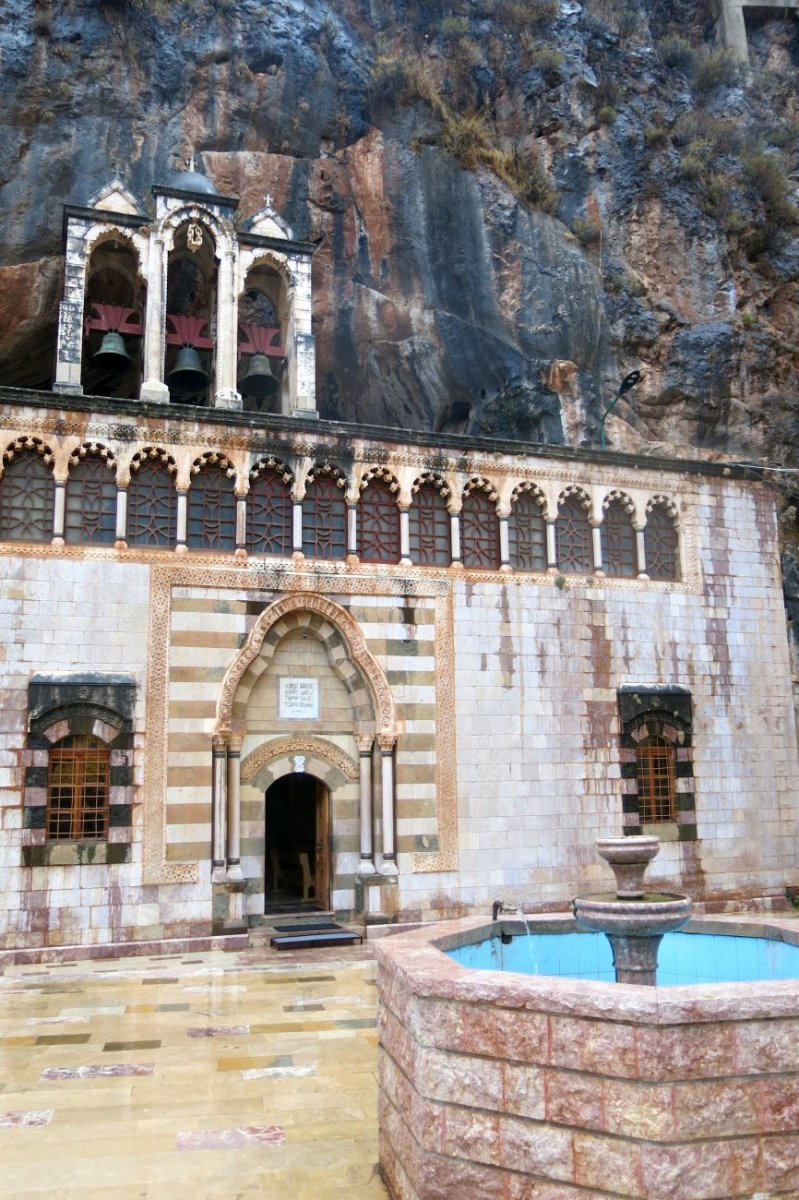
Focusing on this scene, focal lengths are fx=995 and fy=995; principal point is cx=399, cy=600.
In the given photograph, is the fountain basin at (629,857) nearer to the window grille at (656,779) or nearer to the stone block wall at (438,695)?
the stone block wall at (438,695)

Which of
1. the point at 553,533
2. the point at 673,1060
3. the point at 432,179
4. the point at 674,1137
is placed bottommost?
the point at 674,1137

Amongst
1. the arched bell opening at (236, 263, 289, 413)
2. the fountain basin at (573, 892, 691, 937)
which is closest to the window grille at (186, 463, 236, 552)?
the arched bell opening at (236, 263, 289, 413)

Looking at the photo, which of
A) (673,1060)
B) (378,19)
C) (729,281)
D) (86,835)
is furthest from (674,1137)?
(378,19)

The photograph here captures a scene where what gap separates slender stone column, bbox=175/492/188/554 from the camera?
16.5 m

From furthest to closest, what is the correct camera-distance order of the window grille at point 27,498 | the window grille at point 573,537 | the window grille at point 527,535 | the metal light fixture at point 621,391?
the metal light fixture at point 621,391, the window grille at point 573,537, the window grille at point 527,535, the window grille at point 27,498

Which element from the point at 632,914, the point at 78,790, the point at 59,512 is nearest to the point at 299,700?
the point at 78,790

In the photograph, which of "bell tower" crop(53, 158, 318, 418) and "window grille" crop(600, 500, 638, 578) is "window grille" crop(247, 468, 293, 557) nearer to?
"bell tower" crop(53, 158, 318, 418)

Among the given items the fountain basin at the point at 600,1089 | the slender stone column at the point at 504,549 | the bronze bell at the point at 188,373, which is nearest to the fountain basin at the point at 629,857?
the fountain basin at the point at 600,1089

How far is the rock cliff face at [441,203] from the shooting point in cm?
2175

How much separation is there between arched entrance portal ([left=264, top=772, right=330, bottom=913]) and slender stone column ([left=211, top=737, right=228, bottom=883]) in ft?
4.67

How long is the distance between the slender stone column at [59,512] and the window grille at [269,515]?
302 cm

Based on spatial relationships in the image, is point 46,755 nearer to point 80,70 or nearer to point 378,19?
point 80,70

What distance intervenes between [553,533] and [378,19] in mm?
16056

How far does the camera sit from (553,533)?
741 inches
